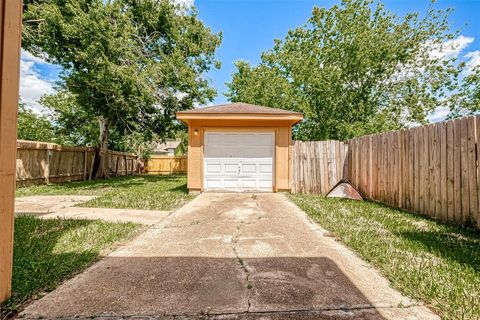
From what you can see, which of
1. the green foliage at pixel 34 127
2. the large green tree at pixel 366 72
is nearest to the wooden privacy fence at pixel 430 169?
the large green tree at pixel 366 72

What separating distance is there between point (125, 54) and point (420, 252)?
10305mm

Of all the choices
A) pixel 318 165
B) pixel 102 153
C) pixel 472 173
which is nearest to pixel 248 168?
pixel 318 165

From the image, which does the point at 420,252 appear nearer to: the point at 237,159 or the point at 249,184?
the point at 249,184

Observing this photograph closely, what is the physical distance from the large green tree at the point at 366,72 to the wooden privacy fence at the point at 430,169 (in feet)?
25.4

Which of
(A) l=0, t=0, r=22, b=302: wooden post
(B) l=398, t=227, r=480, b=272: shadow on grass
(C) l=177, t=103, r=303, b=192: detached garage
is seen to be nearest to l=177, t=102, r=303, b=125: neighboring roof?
(C) l=177, t=103, r=303, b=192: detached garage

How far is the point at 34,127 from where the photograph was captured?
2136 centimetres

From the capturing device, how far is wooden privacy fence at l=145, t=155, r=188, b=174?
22625 millimetres

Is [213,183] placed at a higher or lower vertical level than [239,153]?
lower

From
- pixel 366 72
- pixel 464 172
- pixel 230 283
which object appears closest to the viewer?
pixel 230 283

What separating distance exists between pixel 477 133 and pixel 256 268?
4.07 metres

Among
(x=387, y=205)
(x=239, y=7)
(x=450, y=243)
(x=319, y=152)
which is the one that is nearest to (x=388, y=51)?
(x=239, y=7)

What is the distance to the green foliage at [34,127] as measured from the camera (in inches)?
806

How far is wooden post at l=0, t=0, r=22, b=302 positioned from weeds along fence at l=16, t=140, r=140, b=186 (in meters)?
9.37

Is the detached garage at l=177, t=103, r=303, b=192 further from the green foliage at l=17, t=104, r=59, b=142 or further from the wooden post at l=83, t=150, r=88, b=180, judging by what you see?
the green foliage at l=17, t=104, r=59, b=142
